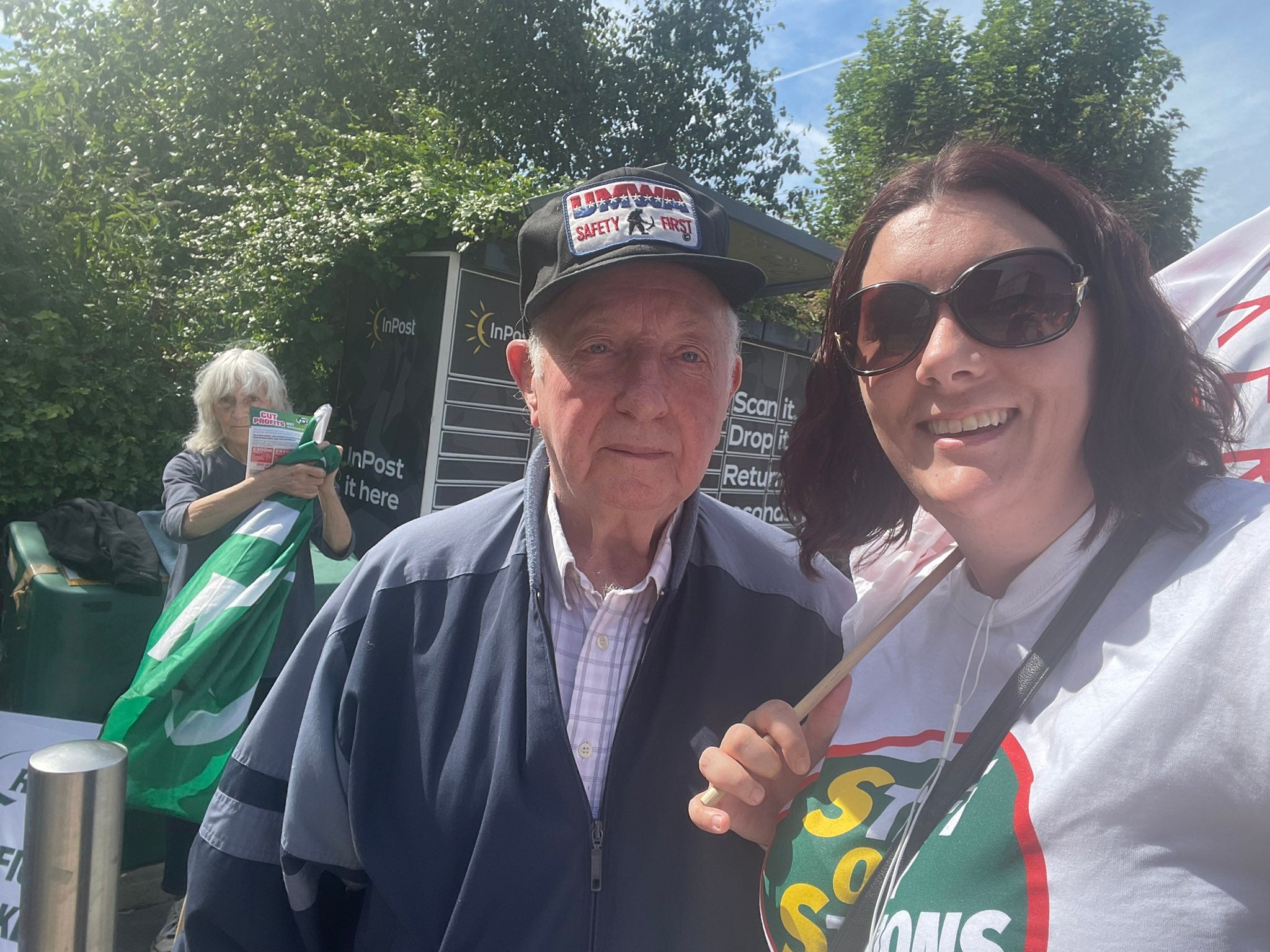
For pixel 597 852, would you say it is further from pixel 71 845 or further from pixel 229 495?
pixel 229 495

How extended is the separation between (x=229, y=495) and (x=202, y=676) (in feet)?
2.12

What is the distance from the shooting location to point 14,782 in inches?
105

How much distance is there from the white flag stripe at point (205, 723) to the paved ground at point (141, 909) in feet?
2.62

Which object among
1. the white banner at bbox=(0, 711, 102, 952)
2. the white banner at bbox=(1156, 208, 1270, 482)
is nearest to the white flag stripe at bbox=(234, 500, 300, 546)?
the white banner at bbox=(0, 711, 102, 952)

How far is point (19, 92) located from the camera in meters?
4.21

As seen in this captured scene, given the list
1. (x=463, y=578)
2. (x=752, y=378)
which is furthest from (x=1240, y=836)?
(x=752, y=378)

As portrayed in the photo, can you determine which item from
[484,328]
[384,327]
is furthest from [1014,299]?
[384,327]

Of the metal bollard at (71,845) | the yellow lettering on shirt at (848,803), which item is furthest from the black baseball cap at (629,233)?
the metal bollard at (71,845)

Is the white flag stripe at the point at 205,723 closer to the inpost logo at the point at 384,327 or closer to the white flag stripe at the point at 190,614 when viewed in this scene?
the white flag stripe at the point at 190,614

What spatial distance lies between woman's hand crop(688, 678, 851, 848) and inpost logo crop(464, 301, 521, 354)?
4.02 m

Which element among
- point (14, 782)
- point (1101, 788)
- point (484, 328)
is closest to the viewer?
point (1101, 788)

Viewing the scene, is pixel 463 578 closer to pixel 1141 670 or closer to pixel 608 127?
pixel 1141 670

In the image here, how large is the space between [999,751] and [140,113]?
36.4ft

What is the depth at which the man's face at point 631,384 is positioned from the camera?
5.04ft
